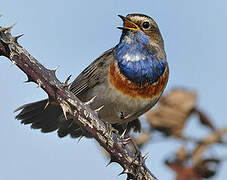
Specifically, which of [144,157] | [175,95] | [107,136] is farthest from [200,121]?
[107,136]

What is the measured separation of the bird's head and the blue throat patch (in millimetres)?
76

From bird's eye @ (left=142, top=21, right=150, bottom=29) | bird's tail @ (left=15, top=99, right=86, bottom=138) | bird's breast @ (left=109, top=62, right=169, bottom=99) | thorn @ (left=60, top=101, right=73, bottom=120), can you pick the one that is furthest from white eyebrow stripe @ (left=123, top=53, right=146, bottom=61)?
thorn @ (left=60, top=101, right=73, bottom=120)

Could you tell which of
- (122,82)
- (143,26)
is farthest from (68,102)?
(143,26)

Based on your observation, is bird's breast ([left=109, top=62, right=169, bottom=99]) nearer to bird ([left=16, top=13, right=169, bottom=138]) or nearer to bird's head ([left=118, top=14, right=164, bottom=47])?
bird ([left=16, top=13, right=169, bottom=138])

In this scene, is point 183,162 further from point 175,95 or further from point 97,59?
point 97,59

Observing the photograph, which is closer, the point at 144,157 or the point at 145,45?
the point at 144,157

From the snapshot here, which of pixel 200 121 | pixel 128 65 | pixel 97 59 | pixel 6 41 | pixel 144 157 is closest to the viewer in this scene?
pixel 6 41

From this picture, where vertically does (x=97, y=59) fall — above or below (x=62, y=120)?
above

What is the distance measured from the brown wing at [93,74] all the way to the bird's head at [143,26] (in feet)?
1.40

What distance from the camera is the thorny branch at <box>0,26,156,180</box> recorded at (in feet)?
9.75

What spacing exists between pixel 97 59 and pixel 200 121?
84.8 inches

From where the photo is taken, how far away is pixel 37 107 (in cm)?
562

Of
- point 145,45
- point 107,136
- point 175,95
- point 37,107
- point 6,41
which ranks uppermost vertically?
point 145,45

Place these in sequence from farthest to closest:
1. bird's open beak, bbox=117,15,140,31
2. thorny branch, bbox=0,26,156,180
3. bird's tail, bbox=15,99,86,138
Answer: bird's open beak, bbox=117,15,140,31 → bird's tail, bbox=15,99,86,138 → thorny branch, bbox=0,26,156,180
